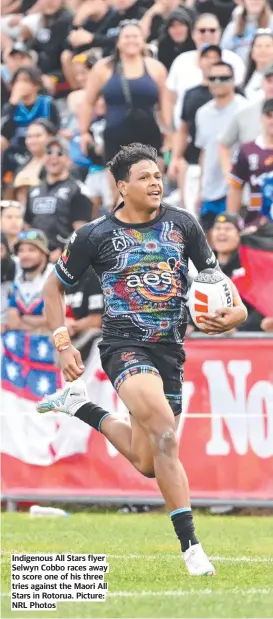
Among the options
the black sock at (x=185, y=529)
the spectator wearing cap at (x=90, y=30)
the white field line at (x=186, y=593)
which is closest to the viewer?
the white field line at (x=186, y=593)

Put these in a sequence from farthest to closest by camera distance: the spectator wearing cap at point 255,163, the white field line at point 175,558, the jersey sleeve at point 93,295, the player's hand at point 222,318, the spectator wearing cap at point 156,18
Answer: the spectator wearing cap at point 156,18 < the spectator wearing cap at point 255,163 < the jersey sleeve at point 93,295 < the white field line at point 175,558 < the player's hand at point 222,318

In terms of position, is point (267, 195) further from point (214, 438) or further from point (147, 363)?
point (147, 363)

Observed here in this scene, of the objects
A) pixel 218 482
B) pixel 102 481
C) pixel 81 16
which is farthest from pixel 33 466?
pixel 81 16

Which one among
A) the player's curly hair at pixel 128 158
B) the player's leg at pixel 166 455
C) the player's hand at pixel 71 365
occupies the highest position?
Result: the player's curly hair at pixel 128 158

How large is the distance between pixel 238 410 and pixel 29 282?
293cm

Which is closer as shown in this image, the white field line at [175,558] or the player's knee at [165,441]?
the player's knee at [165,441]

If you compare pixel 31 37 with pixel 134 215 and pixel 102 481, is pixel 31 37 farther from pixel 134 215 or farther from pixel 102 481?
pixel 134 215

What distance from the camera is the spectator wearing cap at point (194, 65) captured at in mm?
17219

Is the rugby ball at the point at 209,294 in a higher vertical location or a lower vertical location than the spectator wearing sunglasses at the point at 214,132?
lower

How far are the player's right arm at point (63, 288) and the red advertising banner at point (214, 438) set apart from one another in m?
3.48

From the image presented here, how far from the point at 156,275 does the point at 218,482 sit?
4062 mm

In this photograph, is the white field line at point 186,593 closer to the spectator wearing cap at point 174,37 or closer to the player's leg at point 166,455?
the player's leg at point 166,455

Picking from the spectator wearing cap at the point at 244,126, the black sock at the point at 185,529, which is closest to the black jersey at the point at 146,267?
the black sock at the point at 185,529

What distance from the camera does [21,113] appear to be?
761 inches
